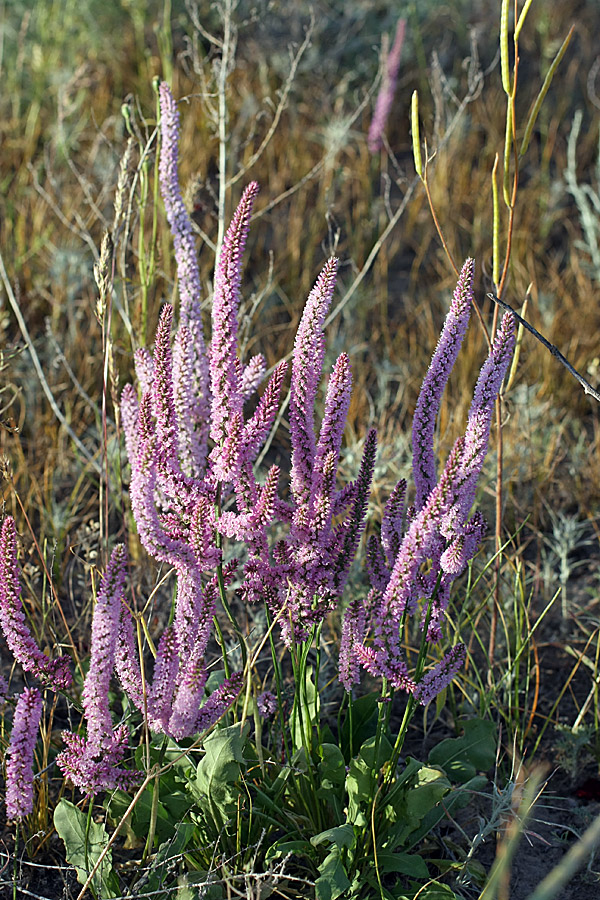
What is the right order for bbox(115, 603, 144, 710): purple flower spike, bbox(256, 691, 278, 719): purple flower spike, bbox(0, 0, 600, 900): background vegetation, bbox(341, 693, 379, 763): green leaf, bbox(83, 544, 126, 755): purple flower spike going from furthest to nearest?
bbox(0, 0, 600, 900): background vegetation → bbox(341, 693, 379, 763): green leaf → bbox(256, 691, 278, 719): purple flower spike → bbox(115, 603, 144, 710): purple flower spike → bbox(83, 544, 126, 755): purple flower spike

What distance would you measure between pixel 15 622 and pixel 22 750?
213mm

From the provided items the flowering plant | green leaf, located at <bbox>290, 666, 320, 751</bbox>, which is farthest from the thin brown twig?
green leaf, located at <bbox>290, 666, 320, 751</bbox>

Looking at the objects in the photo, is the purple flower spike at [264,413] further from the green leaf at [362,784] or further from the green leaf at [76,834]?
the green leaf at [76,834]

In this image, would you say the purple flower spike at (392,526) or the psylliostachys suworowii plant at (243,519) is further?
the purple flower spike at (392,526)

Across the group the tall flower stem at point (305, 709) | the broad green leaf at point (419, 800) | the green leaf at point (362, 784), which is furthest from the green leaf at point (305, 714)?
the broad green leaf at point (419, 800)

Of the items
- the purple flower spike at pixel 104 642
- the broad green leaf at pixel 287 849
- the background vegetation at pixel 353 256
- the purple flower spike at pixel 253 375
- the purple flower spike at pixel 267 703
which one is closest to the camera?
the purple flower spike at pixel 104 642

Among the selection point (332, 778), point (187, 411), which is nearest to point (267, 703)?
point (332, 778)

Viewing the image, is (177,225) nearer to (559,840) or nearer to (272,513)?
(272,513)

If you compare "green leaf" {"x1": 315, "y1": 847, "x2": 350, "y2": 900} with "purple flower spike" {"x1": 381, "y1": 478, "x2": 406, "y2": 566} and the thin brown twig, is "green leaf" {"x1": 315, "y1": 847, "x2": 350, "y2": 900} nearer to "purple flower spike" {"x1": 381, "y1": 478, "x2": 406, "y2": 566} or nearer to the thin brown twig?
"purple flower spike" {"x1": 381, "y1": 478, "x2": 406, "y2": 566}

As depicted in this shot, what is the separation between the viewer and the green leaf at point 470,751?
6.54ft

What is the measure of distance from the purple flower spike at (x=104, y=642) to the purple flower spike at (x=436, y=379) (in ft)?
1.71

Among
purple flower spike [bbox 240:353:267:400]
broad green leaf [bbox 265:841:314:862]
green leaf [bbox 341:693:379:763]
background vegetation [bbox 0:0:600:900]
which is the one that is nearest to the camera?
purple flower spike [bbox 240:353:267:400]

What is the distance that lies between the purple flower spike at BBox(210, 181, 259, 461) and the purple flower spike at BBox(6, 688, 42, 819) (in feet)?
1.66

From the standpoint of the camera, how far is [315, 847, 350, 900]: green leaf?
1.65 m
